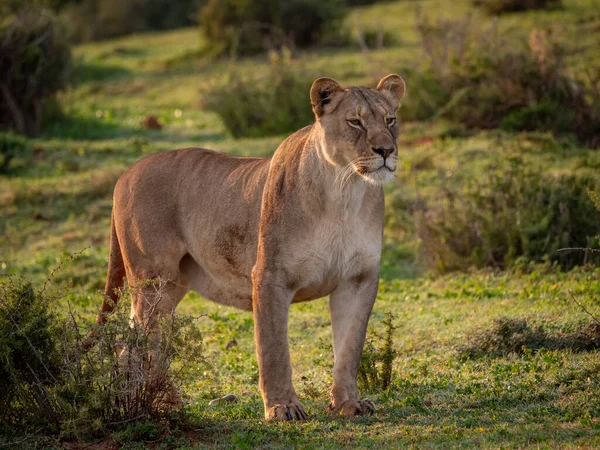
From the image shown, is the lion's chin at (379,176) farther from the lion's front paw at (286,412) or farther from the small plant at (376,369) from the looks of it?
the lion's front paw at (286,412)

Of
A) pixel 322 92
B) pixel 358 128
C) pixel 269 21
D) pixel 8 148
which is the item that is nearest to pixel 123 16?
pixel 269 21

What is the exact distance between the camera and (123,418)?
529 centimetres

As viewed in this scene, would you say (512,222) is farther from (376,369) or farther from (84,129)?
(84,129)

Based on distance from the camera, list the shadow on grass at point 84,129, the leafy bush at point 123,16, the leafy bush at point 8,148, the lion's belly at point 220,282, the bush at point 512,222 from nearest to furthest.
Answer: the lion's belly at point 220,282, the bush at point 512,222, the leafy bush at point 8,148, the shadow on grass at point 84,129, the leafy bush at point 123,16

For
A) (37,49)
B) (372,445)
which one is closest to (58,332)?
(372,445)

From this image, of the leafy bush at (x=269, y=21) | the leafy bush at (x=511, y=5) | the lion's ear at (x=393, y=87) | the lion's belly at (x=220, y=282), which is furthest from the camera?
the leafy bush at (x=269, y=21)

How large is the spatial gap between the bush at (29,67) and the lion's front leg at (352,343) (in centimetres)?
1269

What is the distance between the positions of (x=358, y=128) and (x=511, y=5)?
17.8 meters

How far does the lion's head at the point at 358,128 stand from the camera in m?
5.28

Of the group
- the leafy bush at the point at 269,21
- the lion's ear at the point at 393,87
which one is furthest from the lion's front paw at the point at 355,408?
the leafy bush at the point at 269,21

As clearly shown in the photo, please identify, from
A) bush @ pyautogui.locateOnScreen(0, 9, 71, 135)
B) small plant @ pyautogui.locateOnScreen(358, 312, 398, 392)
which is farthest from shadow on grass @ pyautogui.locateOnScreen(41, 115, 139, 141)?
small plant @ pyautogui.locateOnScreen(358, 312, 398, 392)

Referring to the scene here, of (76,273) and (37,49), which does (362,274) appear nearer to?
(76,273)

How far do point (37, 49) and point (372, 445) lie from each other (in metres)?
13.7

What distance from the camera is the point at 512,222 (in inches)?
366
